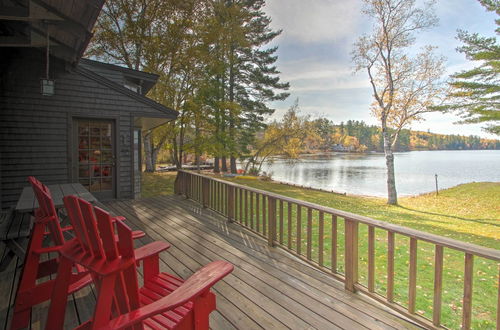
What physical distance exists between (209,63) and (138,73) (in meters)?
5.90

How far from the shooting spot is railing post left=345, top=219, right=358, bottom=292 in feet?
7.73

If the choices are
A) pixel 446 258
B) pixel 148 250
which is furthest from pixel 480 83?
pixel 148 250

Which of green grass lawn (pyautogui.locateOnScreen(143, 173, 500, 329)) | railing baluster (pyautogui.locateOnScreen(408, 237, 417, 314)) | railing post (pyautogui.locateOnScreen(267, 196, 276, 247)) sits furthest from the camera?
railing post (pyautogui.locateOnScreen(267, 196, 276, 247))

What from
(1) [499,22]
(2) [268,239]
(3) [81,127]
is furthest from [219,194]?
(1) [499,22]

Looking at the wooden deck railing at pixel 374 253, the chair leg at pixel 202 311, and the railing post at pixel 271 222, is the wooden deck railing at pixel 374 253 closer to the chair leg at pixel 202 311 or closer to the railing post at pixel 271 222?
the railing post at pixel 271 222

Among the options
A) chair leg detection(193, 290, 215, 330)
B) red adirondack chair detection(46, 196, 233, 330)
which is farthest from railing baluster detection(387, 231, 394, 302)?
chair leg detection(193, 290, 215, 330)

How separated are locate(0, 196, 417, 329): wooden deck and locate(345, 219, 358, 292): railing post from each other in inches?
4.1

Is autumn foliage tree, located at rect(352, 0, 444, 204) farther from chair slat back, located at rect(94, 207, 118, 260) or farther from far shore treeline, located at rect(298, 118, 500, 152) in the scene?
far shore treeline, located at rect(298, 118, 500, 152)

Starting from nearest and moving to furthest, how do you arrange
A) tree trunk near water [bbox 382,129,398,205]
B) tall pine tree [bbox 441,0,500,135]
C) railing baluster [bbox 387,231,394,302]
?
railing baluster [bbox 387,231,394,302]
tall pine tree [bbox 441,0,500,135]
tree trunk near water [bbox 382,129,398,205]

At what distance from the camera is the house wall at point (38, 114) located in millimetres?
5059

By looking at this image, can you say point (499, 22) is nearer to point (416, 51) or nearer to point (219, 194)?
point (416, 51)

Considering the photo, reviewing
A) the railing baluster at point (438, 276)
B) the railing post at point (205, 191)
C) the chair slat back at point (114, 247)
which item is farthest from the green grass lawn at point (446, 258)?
the chair slat back at point (114, 247)

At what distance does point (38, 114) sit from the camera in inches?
208

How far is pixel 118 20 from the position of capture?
11.1 m
